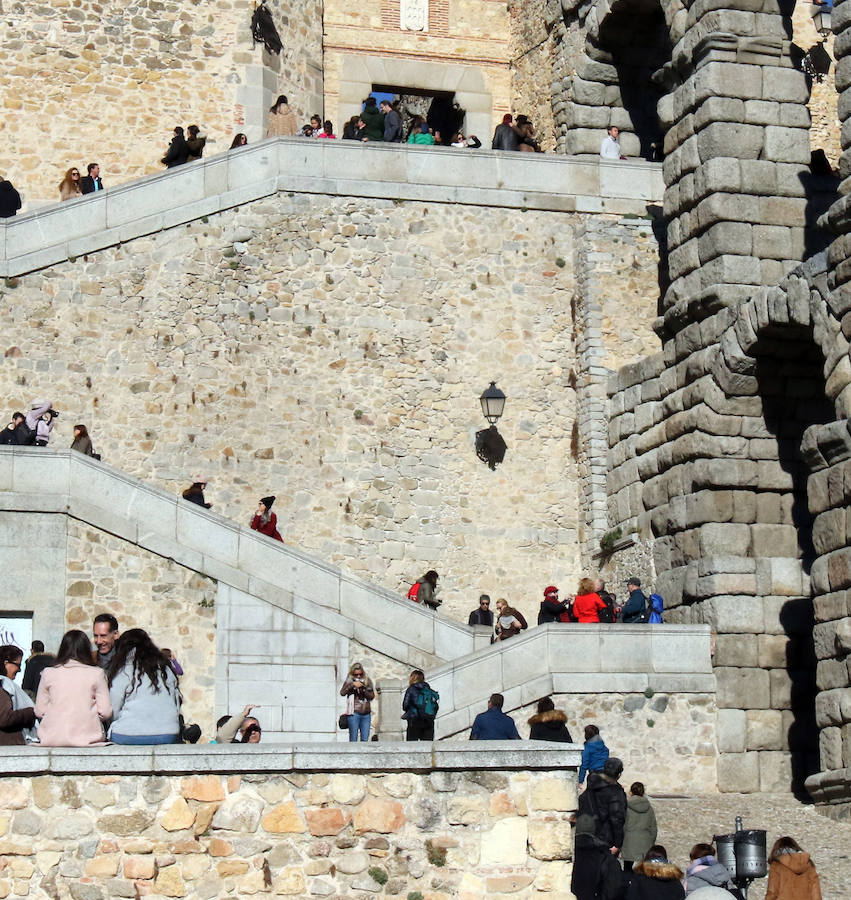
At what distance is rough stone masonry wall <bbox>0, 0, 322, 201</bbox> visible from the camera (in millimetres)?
26281

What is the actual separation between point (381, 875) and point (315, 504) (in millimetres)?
11570

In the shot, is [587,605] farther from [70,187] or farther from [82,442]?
[70,187]

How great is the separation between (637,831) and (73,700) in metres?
5.37

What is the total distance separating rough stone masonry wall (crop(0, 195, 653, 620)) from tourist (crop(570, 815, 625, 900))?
33.4 ft

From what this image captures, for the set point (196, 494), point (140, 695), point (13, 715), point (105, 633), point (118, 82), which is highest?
point (118, 82)

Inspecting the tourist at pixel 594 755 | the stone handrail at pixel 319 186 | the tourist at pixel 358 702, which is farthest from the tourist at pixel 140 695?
the stone handrail at pixel 319 186

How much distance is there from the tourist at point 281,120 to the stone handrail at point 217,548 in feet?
23.4

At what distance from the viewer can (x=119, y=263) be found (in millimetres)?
22500

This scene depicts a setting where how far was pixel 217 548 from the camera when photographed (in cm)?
1895

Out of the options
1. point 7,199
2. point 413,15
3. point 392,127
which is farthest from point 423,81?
point 7,199

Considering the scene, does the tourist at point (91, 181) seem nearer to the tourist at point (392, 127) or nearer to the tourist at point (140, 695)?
the tourist at point (392, 127)

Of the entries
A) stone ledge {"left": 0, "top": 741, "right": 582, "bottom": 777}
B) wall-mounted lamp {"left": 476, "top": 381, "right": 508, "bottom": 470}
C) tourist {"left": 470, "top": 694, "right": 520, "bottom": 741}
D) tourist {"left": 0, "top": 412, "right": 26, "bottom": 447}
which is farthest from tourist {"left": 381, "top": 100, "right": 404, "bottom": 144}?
stone ledge {"left": 0, "top": 741, "right": 582, "bottom": 777}

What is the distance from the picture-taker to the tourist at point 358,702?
17.6 metres

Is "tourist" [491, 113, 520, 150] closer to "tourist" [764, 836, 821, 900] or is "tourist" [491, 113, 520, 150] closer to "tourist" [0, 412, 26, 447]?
"tourist" [0, 412, 26, 447]
